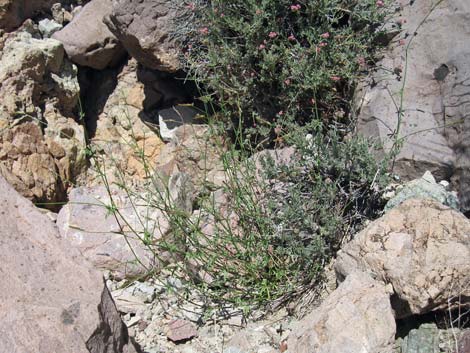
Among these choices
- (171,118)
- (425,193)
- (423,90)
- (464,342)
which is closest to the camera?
(464,342)

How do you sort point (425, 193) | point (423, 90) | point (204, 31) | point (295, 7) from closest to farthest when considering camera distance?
point (425, 193)
point (423, 90)
point (295, 7)
point (204, 31)

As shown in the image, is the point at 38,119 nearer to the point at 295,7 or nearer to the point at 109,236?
the point at 109,236

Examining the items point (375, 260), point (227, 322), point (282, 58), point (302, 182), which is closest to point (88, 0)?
point (282, 58)

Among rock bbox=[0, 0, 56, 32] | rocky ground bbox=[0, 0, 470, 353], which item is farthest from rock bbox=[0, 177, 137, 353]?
rock bbox=[0, 0, 56, 32]

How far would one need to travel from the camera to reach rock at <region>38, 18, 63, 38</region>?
600 centimetres

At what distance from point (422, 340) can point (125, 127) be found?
11.6ft

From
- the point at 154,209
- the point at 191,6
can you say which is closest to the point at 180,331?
the point at 154,209

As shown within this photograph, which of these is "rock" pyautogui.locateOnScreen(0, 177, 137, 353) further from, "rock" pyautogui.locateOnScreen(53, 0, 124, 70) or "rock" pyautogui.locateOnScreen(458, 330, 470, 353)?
"rock" pyautogui.locateOnScreen(53, 0, 124, 70)

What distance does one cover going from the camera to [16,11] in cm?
590

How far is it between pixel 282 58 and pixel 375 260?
1.92 metres

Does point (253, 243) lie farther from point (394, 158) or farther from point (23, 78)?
point (23, 78)

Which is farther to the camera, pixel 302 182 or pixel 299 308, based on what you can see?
pixel 302 182

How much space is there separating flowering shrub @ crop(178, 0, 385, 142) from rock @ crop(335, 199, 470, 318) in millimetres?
1306

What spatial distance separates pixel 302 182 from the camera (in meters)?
4.17
